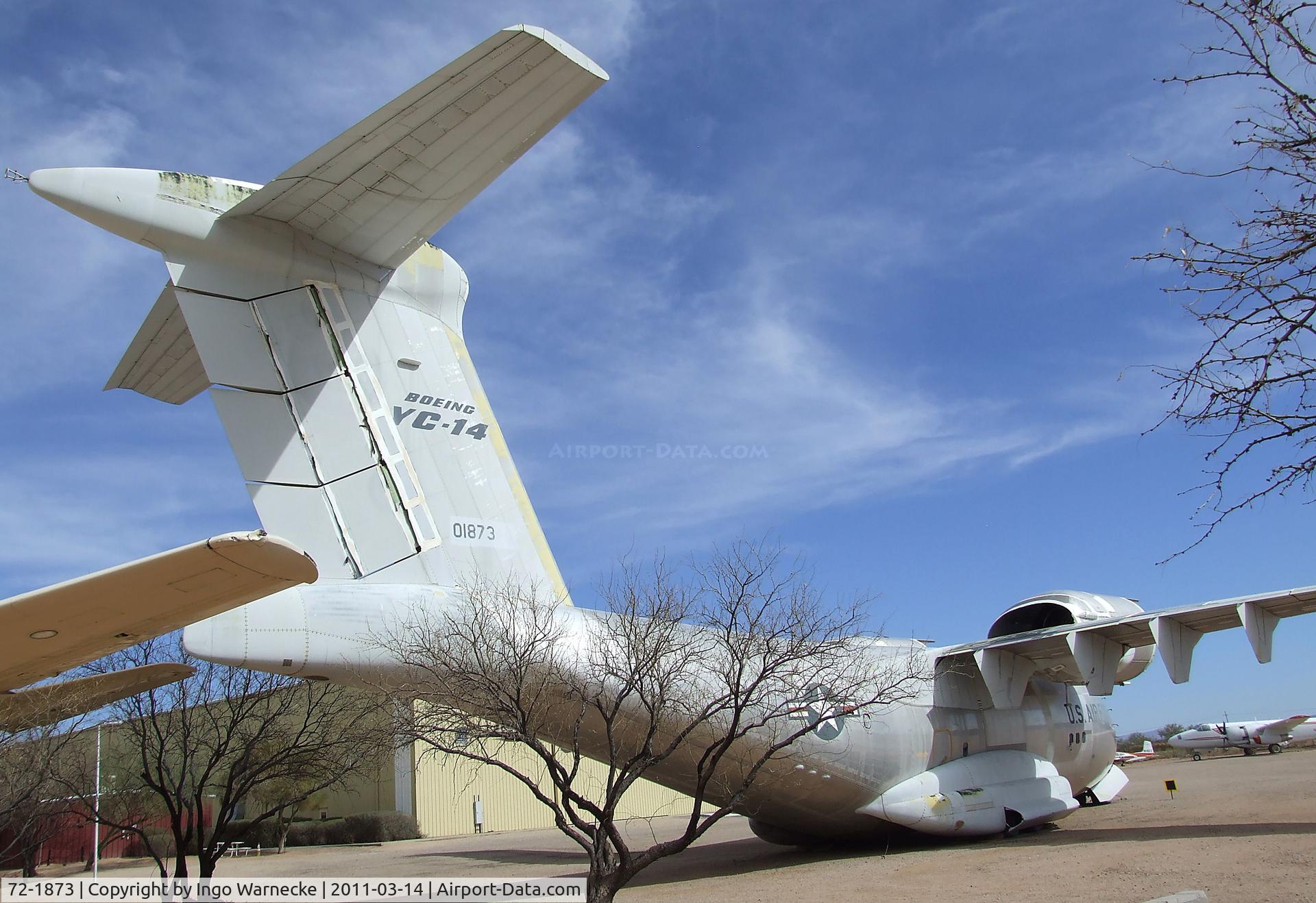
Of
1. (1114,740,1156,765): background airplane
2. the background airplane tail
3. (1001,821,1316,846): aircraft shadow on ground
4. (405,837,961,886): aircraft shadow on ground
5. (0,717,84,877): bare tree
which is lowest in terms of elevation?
(1114,740,1156,765): background airplane

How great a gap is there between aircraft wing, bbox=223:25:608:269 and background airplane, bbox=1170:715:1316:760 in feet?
158

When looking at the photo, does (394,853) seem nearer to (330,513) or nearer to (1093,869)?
(1093,869)

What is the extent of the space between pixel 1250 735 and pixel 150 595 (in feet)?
165

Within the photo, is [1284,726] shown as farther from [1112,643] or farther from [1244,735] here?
[1112,643]

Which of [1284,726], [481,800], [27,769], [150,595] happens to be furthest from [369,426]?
[1284,726]

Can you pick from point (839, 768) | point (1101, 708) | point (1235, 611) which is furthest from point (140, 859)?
point (1235, 611)

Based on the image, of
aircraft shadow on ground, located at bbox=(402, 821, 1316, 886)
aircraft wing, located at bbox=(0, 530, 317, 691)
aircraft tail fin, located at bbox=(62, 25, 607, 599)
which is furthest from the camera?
aircraft shadow on ground, located at bbox=(402, 821, 1316, 886)

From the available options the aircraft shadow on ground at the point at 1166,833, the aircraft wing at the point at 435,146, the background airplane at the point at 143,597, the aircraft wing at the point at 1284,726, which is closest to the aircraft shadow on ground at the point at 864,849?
the aircraft shadow on ground at the point at 1166,833

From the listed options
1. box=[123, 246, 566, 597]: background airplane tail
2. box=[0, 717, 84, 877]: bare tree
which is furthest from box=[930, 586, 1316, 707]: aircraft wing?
box=[0, 717, 84, 877]: bare tree

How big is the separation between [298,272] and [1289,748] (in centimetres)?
5519

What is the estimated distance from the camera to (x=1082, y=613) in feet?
46.1

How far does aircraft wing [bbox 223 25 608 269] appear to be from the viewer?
5195mm

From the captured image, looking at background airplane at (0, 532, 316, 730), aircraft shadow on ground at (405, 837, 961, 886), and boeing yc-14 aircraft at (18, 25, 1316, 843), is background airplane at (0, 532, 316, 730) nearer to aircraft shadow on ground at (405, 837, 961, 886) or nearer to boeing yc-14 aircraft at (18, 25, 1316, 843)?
boeing yc-14 aircraft at (18, 25, 1316, 843)

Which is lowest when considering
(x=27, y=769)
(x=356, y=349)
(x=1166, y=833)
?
(x=1166, y=833)
